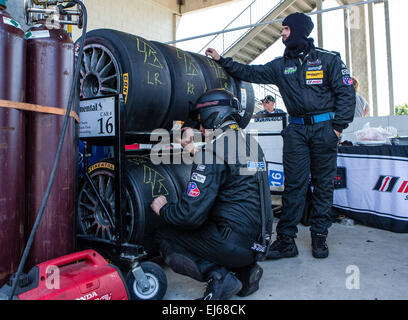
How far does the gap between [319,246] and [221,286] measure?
127 centimetres

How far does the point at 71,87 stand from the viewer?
6.40ft

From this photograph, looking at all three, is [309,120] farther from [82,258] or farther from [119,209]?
[82,258]

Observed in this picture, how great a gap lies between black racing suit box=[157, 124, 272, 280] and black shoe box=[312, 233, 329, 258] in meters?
0.98

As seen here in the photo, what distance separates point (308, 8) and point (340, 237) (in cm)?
969

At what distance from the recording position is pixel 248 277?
207 cm

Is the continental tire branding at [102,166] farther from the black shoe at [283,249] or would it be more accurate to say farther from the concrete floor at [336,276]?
the black shoe at [283,249]

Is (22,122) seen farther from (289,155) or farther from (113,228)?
(289,155)

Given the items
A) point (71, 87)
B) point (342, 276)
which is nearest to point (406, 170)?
point (342, 276)

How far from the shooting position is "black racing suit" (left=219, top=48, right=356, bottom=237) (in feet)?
9.42

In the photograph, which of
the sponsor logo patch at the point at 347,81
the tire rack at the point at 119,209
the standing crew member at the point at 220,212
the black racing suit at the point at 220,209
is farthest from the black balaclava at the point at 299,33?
the tire rack at the point at 119,209

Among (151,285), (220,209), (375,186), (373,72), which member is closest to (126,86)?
(220,209)

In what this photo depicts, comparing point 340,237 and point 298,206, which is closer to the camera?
point 298,206

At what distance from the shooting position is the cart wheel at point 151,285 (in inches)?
75.7

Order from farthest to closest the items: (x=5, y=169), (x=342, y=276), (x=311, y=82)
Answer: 1. (x=311, y=82)
2. (x=342, y=276)
3. (x=5, y=169)
